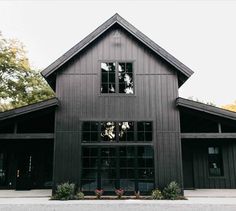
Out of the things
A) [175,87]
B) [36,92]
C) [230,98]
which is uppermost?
[230,98]

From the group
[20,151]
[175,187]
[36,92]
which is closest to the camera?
[175,187]

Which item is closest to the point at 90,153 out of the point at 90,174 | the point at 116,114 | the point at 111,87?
the point at 90,174

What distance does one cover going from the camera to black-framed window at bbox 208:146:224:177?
48.4 feet

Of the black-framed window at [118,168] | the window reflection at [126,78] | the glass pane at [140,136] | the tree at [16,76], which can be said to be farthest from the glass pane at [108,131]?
the tree at [16,76]

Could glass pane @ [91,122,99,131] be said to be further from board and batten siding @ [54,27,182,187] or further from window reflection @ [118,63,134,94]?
window reflection @ [118,63,134,94]

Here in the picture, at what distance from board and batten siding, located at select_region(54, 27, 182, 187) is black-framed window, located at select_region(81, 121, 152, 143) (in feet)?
0.78

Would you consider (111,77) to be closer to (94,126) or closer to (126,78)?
(126,78)

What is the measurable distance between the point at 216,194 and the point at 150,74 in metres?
6.35

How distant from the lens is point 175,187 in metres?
11.5

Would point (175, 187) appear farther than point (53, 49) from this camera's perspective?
No

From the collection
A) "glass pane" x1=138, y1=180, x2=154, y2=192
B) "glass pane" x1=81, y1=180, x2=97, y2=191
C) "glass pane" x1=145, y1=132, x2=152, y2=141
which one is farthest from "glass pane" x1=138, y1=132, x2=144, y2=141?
"glass pane" x1=81, y1=180, x2=97, y2=191

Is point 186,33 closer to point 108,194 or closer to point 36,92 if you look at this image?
point 36,92

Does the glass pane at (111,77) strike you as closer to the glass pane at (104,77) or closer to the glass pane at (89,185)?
the glass pane at (104,77)

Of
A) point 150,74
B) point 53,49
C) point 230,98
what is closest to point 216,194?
point 150,74
